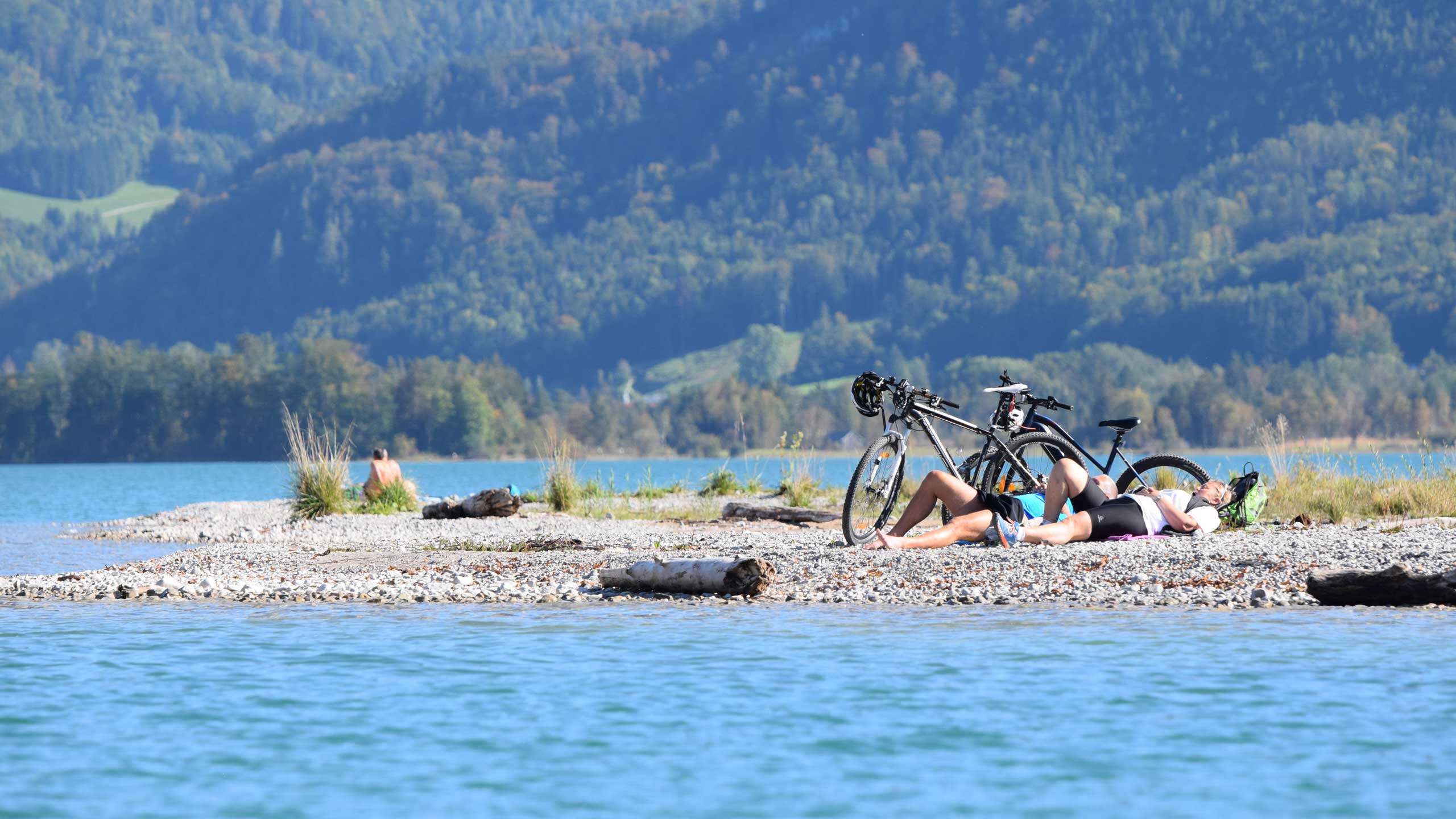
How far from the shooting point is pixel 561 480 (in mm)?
24297

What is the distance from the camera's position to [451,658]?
10.5 m

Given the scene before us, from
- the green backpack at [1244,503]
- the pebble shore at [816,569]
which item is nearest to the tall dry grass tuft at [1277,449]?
the pebble shore at [816,569]

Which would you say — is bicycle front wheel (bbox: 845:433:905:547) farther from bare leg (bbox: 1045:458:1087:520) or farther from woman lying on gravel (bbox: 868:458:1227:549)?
bare leg (bbox: 1045:458:1087:520)

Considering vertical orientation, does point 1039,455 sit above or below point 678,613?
above

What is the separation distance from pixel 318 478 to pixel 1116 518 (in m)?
12.3

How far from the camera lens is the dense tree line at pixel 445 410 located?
151125mm

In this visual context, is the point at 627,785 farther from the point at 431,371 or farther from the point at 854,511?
the point at 431,371

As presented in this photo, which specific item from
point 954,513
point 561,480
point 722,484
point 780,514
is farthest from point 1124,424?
point 722,484

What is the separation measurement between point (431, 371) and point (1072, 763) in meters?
156

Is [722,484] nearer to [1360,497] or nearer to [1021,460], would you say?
[1360,497]

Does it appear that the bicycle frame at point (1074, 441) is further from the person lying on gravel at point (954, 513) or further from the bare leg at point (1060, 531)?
the bare leg at point (1060, 531)

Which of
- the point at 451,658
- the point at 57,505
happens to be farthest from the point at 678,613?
the point at 57,505

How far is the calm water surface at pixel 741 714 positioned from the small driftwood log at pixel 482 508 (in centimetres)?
1038

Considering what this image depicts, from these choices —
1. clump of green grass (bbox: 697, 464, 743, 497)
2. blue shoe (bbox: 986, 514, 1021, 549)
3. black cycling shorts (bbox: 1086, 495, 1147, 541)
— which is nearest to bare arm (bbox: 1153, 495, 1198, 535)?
black cycling shorts (bbox: 1086, 495, 1147, 541)
